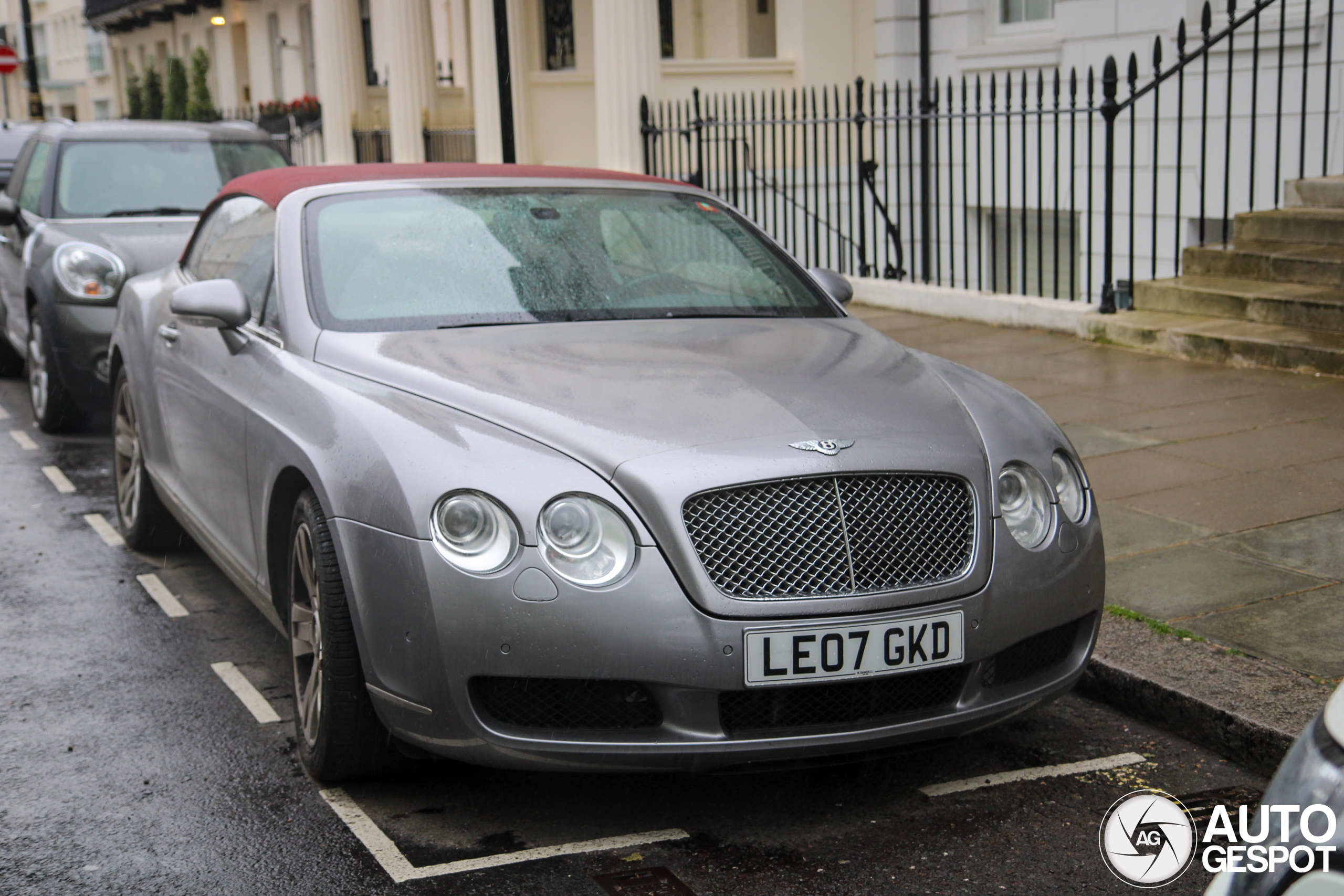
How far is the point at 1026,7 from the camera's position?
596 inches

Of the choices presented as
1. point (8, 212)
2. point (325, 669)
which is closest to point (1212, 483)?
point (325, 669)

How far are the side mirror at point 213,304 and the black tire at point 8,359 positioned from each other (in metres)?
7.40

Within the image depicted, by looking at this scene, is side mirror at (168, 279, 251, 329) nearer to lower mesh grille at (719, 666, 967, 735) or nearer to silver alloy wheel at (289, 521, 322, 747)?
silver alloy wheel at (289, 521, 322, 747)

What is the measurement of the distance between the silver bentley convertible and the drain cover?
0.23 meters

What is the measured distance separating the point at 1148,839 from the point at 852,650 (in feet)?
2.95

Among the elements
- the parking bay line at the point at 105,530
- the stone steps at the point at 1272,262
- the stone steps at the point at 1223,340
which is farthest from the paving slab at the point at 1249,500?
the parking bay line at the point at 105,530

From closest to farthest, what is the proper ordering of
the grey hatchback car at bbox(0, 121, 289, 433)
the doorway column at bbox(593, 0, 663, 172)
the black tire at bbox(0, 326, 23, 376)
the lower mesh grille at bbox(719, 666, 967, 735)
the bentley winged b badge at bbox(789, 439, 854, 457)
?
the lower mesh grille at bbox(719, 666, 967, 735) → the bentley winged b badge at bbox(789, 439, 854, 457) → the grey hatchback car at bbox(0, 121, 289, 433) → the black tire at bbox(0, 326, 23, 376) → the doorway column at bbox(593, 0, 663, 172)

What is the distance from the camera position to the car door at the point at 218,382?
4.52 metres

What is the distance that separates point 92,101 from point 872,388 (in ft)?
Result: 168

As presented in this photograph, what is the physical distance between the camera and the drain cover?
10.6 feet

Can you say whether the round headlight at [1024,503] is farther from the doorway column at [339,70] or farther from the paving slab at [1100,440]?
the doorway column at [339,70]

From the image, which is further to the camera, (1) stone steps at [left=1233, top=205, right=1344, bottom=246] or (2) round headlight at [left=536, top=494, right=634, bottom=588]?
(1) stone steps at [left=1233, top=205, right=1344, bottom=246]

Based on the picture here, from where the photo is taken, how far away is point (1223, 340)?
8844 millimetres

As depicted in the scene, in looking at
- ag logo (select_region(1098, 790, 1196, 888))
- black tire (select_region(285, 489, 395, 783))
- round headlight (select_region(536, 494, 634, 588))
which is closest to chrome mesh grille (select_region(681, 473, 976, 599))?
round headlight (select_region(536, 494, 634, 588))
